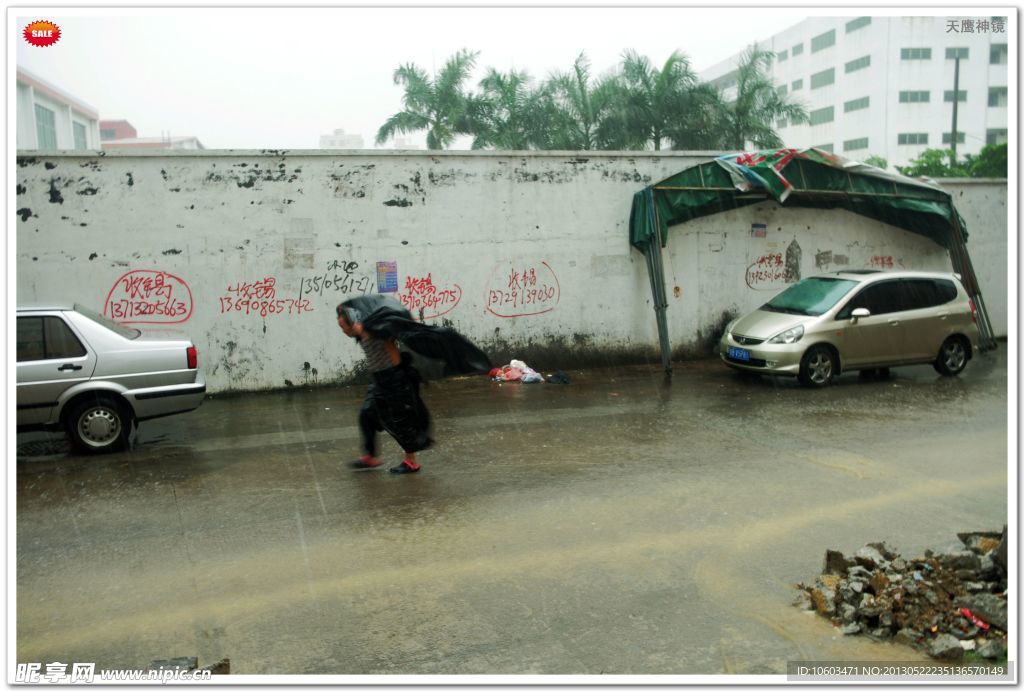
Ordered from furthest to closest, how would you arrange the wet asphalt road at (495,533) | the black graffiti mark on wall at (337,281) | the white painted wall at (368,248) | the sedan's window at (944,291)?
the sedan's window at (944,291), the black graffiti mark on wall at (337,281), the white painted wall at (368,248), the wet asphalt road at (495,533)

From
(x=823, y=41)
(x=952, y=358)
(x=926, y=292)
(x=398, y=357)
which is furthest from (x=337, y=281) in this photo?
(x=823, y=41)

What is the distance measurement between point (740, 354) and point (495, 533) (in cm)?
678

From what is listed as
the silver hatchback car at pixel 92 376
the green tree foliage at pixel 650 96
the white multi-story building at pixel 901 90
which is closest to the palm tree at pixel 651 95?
the green tree foliage at pixel 650 96

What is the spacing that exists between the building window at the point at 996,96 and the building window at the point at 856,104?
724cm

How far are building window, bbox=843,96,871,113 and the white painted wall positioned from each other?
4683cm

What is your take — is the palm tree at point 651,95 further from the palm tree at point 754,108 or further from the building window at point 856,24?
the building window at point 856,24

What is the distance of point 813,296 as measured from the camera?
37.6 feet

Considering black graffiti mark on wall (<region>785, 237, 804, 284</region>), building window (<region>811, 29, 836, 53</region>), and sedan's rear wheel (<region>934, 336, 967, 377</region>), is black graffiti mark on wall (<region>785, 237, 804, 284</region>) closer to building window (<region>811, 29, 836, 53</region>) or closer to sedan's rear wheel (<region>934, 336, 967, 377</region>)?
sedan's rear wheel (<region>934, 336, 967, 377</region>)

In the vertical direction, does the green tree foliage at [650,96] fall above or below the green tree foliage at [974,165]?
above

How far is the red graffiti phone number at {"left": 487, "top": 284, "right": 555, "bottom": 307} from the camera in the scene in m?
12.3

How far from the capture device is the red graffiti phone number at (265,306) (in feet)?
36.3

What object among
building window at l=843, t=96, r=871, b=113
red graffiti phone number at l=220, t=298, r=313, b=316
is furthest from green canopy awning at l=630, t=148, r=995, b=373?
building window at l=843, t=96, r=871, b=113

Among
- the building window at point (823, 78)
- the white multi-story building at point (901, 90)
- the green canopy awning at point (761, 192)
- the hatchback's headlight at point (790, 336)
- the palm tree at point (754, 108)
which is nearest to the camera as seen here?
the hatchback's headlight at point (790, 336)

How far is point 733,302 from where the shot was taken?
1367 cm
